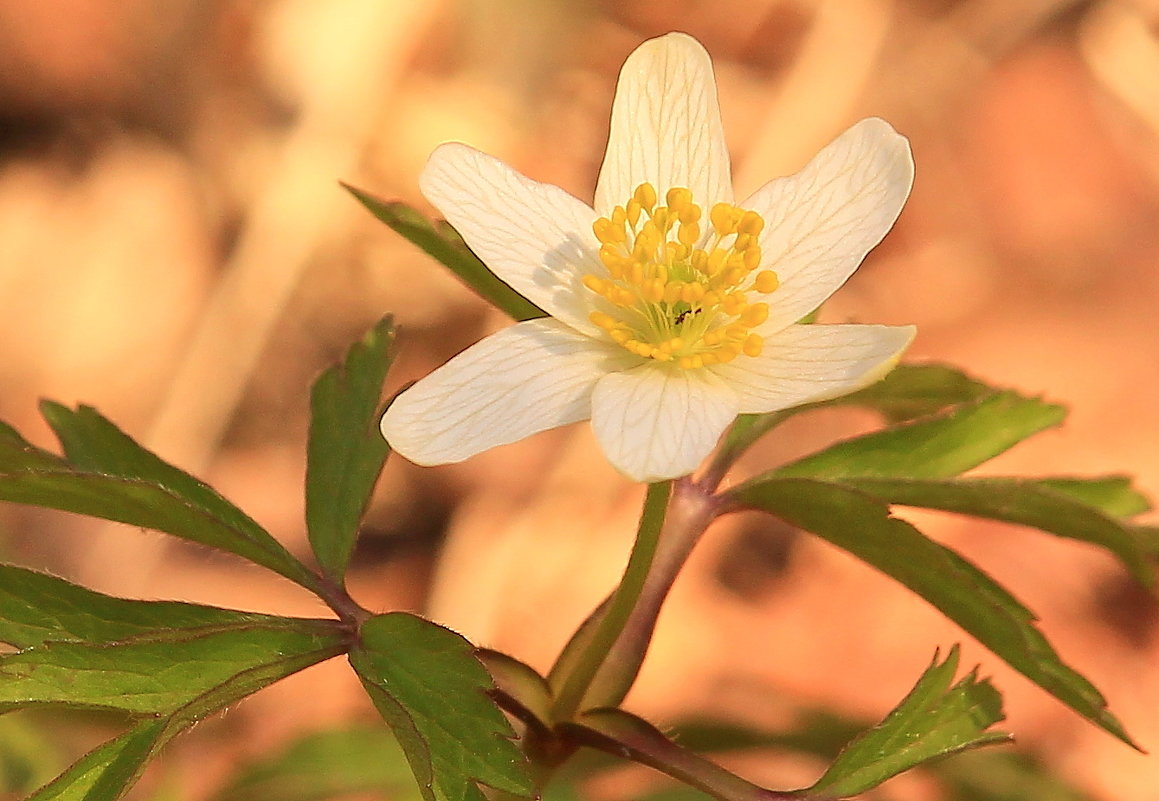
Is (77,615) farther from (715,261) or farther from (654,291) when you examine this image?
(715,261)

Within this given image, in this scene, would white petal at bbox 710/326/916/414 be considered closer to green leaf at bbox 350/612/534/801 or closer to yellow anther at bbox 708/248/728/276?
yellow anther at bbox 708/248/728/276

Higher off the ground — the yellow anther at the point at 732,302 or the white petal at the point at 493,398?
the yellow anther at the point at 732,302

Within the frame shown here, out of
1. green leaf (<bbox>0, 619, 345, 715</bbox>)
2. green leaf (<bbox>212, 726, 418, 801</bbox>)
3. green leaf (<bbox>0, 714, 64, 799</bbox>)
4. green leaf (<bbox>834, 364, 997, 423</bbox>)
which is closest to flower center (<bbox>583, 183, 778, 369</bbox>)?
green leaf (<bbox>834, 364, 997, 423</bbox>)

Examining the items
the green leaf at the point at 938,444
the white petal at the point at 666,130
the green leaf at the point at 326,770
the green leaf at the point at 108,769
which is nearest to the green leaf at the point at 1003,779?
the green leaf at the point at 938,444

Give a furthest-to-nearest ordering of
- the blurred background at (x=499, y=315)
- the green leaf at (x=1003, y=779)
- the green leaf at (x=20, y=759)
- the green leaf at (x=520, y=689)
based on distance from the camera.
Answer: the blurred background at (x=499, y=315) → the green leaf at (x=1003, y=779) → the green leaf at (x=20, y=759) → the green leaf at (x=520, y=689)

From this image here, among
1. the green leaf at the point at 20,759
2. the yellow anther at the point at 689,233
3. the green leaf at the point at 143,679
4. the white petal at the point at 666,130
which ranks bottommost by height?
the green leaf at the point at 20,759

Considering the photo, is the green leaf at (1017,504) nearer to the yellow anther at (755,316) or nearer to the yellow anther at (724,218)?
the yellow anther at (755,316)

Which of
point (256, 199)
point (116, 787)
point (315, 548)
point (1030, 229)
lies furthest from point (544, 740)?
point (1030, 229)

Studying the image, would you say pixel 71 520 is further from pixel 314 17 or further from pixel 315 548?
pixel 315 548
